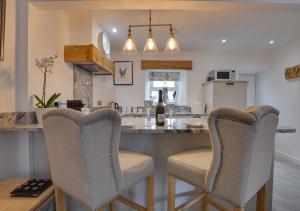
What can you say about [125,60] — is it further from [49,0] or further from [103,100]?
[49,0]

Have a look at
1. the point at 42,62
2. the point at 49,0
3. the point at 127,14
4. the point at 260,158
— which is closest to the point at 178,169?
the point at 260,158

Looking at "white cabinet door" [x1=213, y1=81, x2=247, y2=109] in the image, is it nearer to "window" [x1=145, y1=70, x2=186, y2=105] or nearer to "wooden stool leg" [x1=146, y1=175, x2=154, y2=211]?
"window" [x1=145, y1=70, x2=186, y2=105]

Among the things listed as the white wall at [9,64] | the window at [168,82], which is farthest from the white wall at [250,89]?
the white wall at [9,64]

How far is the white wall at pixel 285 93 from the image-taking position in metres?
4.09

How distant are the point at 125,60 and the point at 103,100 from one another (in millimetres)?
1062

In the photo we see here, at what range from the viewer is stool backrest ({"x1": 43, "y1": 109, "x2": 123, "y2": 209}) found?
1.06 meters

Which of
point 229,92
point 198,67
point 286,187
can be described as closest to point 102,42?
Answer: point 198,67

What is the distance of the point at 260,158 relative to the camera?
1.24 metres

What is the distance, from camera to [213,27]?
3.47 meters

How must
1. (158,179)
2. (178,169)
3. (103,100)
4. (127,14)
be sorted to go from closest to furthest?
(178,169) < (158,179) < (127,14) < (103,100)

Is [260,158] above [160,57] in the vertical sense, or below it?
below

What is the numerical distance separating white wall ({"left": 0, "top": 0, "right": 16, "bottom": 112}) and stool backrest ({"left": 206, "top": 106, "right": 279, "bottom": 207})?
1578 millimetres

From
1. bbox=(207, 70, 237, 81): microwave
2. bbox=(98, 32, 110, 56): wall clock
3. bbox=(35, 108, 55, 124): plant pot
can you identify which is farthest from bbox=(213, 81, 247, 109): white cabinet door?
bbox=(35, 108, 55, 124): plant pot

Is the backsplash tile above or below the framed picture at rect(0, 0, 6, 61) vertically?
below
